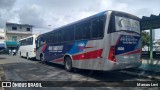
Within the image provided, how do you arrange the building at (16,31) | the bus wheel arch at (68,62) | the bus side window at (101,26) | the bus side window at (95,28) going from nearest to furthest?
1. the bus side window at (101,26)
2. the bus side window at (95,28)
3. the bus wheel arch at (68,62)
4. the building at (16,31)

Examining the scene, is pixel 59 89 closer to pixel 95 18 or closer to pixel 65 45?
pixel 95 18

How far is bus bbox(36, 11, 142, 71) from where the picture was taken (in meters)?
10.6

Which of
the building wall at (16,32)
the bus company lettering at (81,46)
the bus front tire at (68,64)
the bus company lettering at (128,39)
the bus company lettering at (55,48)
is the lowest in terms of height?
the bus front tire at (68,64)

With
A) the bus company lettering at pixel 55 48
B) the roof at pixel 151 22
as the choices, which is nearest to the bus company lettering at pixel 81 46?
the bus company lettering at pixel 55 48

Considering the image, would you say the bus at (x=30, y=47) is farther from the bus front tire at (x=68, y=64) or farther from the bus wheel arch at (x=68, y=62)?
the bus front tire at (x=68, y=64)

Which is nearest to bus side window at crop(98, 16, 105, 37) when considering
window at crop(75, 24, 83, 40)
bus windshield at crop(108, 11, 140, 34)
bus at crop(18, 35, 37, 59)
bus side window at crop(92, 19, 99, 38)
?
bus side window at crop(92, 19, 99, 38)

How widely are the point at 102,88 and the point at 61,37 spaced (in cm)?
759

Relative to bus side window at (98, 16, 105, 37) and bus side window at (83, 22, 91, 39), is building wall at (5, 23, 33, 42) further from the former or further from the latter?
bus side window at (98, 16, 105, 37)

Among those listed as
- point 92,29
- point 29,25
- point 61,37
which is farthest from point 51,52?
point 29,25

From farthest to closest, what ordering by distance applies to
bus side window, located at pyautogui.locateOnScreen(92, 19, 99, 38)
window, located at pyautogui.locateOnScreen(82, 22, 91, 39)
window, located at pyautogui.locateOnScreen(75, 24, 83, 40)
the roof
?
the roof, window, located at pyautogui.locateOnScreen(75, 24, 83, 40), window, located at pyautogui.locateOnScreen(82, 22, 91, 39), bus side window, located at pyautogui.locateOnScreen(92, 19, 99, 38)

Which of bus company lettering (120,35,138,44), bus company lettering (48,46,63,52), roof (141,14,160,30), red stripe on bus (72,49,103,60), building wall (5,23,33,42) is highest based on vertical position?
building wall (5,23,33,42)

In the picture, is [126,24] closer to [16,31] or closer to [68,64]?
[68,64]

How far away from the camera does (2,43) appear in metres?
29.7

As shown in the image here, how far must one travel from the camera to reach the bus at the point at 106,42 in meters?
10.6
